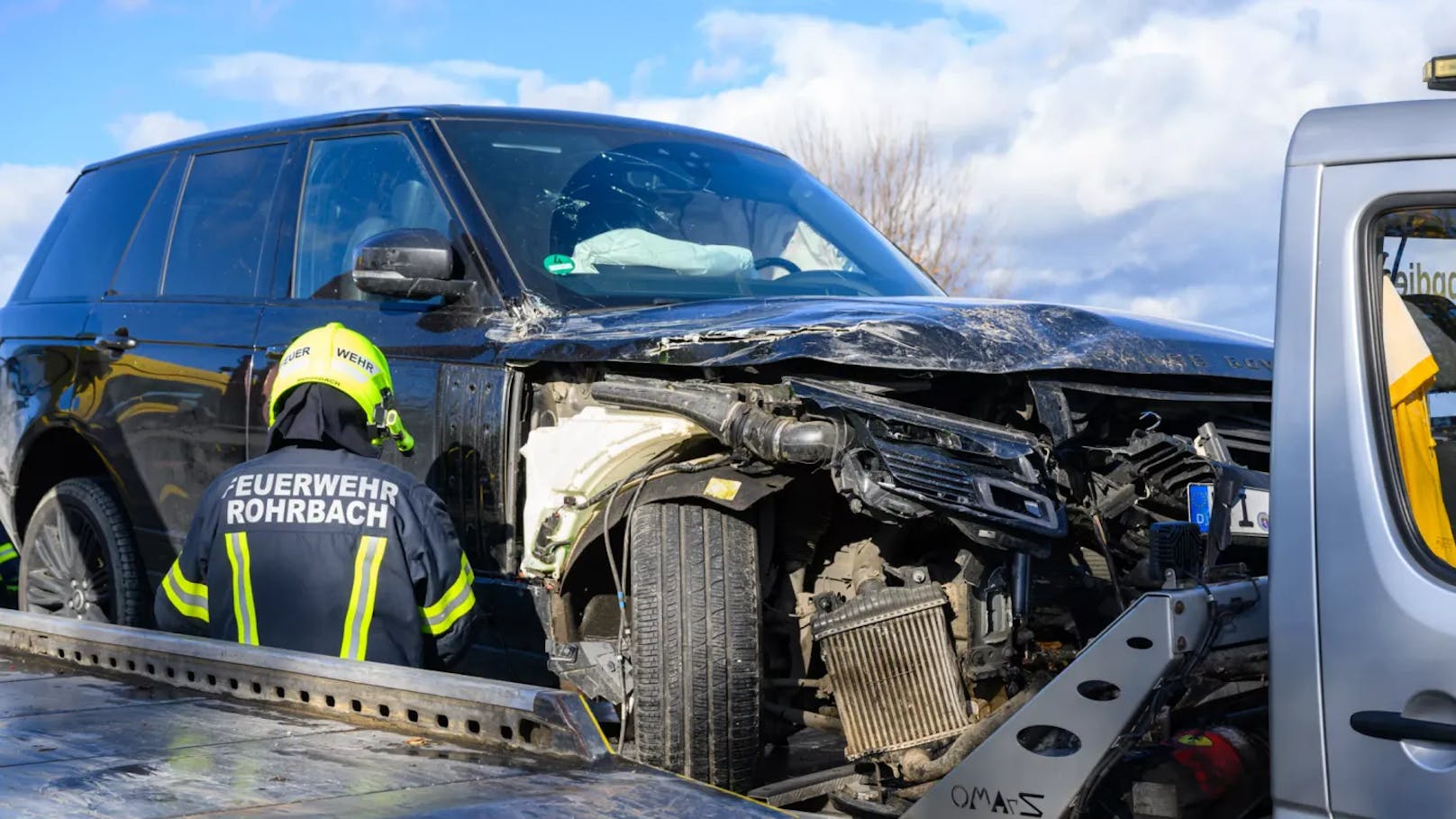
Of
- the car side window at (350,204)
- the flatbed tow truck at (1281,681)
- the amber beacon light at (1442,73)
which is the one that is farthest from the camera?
the car side window at (350,204)

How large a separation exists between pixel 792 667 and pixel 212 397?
236 cm

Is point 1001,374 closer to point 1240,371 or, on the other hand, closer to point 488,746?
point 1240,371

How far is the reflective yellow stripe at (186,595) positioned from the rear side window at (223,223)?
5.50ft

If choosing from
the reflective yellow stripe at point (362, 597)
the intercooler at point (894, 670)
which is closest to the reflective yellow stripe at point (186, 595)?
the reflective yellow stripe at point (362, 597)

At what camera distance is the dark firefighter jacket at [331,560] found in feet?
12.4

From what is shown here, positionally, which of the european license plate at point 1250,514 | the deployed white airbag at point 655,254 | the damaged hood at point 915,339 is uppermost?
the deployed white airbag at point 655,254

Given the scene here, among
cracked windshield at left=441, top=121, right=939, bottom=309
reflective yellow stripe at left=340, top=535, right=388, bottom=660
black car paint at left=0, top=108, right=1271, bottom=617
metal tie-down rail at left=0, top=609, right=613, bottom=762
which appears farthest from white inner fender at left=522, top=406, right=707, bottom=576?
metal tie-down rail at left=0, top=609, right=613, bottom=762

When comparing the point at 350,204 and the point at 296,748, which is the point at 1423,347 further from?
the point at 350,204

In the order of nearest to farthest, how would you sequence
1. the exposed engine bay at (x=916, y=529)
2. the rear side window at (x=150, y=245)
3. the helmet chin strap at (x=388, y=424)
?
the exposed engine bay at (x=916, y=529) → the helmet chin strap at (x=388, y=424) → the rear side window at (x=150, y=245)

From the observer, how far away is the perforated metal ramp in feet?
7.03

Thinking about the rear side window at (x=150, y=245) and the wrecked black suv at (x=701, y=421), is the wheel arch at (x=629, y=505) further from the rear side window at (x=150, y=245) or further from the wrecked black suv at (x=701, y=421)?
the rear side window at (x=150, y=245)

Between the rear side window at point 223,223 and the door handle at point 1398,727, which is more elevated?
the rear side window at point 223,223

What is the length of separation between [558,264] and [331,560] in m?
1.26

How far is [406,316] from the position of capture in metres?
4.79
